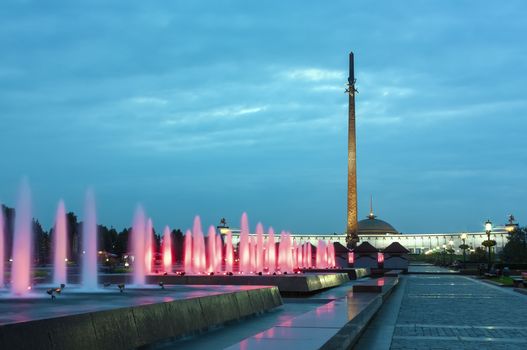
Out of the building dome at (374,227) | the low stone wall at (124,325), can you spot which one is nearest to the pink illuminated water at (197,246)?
the low stone wall at (124,325)

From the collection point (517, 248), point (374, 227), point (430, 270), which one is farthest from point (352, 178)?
point (374, 227)

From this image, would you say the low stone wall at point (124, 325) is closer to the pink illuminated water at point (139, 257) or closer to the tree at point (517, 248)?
the pink illuminated water at point (139, 257)

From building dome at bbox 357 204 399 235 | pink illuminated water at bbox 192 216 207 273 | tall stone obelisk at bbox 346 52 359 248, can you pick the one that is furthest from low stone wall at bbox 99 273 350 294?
building dome at bbox 357 204 399 235

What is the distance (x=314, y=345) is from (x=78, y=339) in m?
2.46

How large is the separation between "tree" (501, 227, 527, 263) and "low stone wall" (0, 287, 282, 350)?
55205 millimetres

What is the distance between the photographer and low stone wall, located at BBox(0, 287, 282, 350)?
574cm

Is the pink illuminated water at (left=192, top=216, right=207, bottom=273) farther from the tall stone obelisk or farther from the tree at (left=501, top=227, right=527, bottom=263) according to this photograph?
the tall stone obelisk

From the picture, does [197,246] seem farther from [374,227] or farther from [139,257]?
[374,227]

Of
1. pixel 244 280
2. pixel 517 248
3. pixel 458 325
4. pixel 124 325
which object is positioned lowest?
pixel 517 248

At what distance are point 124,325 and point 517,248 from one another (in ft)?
204

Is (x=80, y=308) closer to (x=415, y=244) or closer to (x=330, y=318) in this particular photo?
(x=330, y=318)

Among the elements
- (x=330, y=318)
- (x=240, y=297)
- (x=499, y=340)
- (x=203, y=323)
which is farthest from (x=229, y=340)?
(x=499, y=340)

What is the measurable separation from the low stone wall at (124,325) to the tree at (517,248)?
181 feet

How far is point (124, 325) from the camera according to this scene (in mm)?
7305
